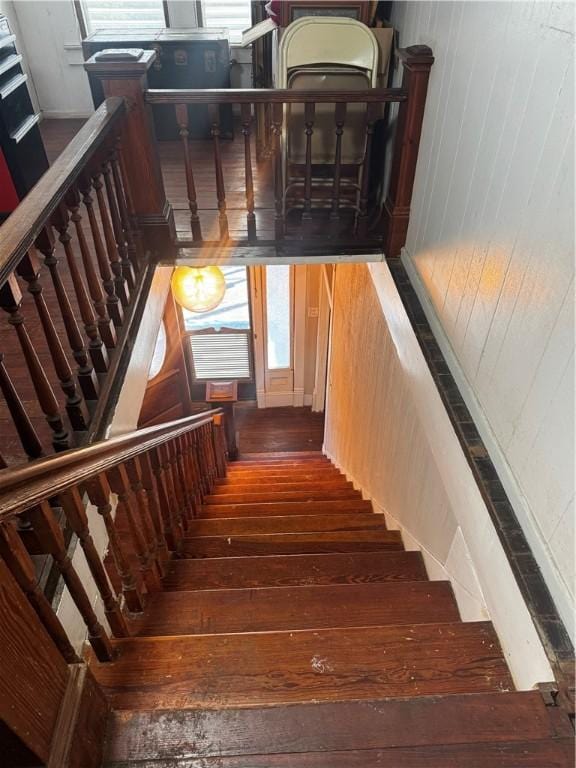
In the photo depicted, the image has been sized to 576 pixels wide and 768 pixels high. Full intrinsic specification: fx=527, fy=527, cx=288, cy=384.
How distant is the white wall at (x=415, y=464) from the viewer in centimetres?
144

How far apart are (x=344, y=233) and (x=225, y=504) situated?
1.90 m

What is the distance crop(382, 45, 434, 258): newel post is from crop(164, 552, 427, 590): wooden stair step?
4.90 ft

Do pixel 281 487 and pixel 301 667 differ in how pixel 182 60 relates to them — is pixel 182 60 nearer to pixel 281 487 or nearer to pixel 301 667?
pixel 281 487

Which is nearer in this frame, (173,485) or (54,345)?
(54,345)

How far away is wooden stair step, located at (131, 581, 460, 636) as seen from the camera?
1765 mm

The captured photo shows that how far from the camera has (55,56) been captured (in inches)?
178

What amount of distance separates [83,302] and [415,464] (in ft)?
5.27

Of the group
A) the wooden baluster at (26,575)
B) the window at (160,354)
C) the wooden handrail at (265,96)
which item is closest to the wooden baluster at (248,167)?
the wooden handrail at (265,96)

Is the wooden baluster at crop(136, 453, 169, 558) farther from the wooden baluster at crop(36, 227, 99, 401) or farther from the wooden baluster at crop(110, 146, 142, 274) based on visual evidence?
the wooden baluster at crop(110, 146, 142, 274)

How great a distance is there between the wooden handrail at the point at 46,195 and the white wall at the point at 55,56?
10.5ft

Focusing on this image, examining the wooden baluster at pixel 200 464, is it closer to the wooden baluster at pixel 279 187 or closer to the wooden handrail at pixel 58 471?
the wooden baluster at pixel 279 187

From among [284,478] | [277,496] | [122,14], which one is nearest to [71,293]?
[277,496]

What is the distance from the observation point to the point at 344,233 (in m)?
2.84

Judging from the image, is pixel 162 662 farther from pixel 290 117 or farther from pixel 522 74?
pixel 290 117
